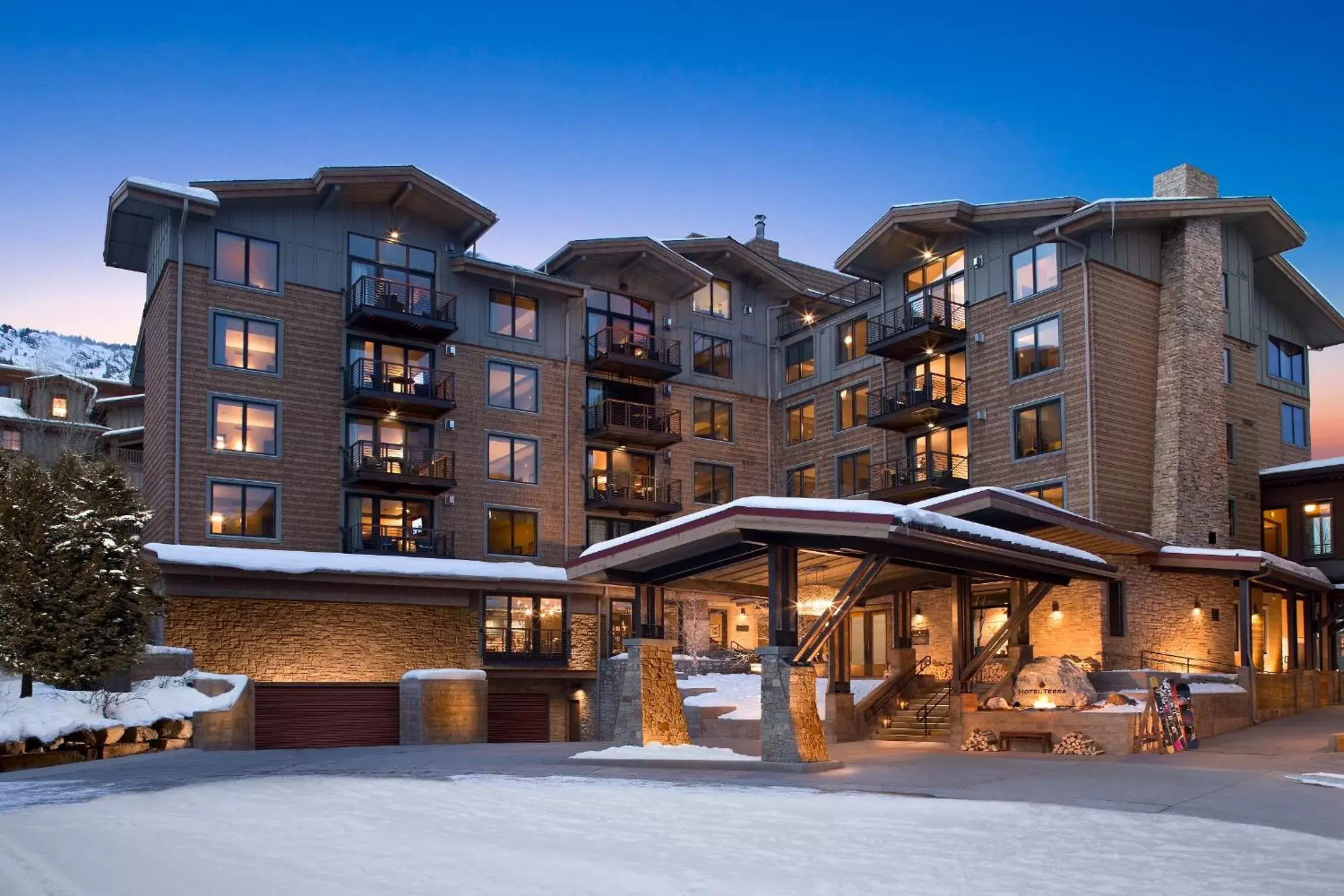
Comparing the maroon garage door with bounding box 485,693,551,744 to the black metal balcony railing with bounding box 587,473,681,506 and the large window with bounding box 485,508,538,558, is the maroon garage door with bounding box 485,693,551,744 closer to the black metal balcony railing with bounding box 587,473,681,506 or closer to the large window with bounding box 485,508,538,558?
the large window with bounding box 485,508,538,558

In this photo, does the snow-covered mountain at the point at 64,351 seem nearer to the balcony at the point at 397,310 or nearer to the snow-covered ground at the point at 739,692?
the balcony at the point at 397,310

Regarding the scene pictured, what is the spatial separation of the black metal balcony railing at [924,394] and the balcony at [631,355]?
705cm

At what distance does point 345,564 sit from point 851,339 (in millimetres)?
18487

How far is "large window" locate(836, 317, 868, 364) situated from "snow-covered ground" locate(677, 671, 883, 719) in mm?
12145

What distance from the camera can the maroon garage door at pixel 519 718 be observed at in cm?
3409

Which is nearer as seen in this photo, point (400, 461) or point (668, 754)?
point (668, 754)

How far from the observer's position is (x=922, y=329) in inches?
1353

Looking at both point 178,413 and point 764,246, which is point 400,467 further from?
point 764,246

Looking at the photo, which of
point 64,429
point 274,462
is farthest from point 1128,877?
point 64,429

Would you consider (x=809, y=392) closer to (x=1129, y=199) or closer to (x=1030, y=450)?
(x=1030, y=450)

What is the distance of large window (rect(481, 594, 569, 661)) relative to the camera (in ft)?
111

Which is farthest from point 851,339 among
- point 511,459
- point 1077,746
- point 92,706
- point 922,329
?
point 92,706

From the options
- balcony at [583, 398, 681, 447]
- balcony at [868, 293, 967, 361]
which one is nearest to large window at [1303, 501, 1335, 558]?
balcony at [868, 293, 967, 361]

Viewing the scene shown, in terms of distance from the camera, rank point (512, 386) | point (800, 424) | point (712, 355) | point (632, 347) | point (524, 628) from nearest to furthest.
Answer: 1. point (524, 628)
2. point (512, 386)
3. point (632, 347)
4. point (712, 355)
5. point (800, 424)
